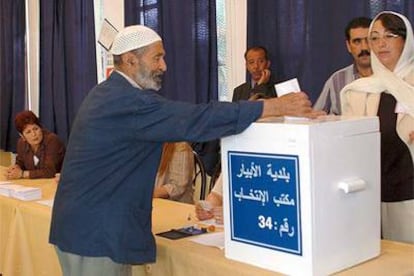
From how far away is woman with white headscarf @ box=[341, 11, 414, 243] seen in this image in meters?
1.93

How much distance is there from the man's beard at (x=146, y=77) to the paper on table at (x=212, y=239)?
0.51 meters

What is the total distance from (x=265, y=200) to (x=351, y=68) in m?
1.65

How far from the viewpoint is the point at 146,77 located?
1605mm

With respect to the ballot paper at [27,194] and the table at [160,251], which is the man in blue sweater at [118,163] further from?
the ballot paper at [27,194]

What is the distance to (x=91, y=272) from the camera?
1.57m

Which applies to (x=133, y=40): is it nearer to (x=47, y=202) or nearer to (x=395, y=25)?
(x=395, y=25)

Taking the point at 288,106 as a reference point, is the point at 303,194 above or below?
below

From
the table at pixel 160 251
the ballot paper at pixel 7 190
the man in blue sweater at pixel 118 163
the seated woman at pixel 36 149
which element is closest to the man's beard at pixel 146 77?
the man in blue sweater at pixel 118 163

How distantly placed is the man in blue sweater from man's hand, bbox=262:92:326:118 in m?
0.04

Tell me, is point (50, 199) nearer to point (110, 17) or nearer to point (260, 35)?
point (260, 35)

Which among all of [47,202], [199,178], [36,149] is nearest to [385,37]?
[199,178]

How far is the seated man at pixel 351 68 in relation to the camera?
262 cm

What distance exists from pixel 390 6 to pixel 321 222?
1753mm

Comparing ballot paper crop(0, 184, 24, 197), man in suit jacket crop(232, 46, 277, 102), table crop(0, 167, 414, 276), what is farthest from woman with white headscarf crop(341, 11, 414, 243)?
ballot paper crop(0, 184, 24, 197)
